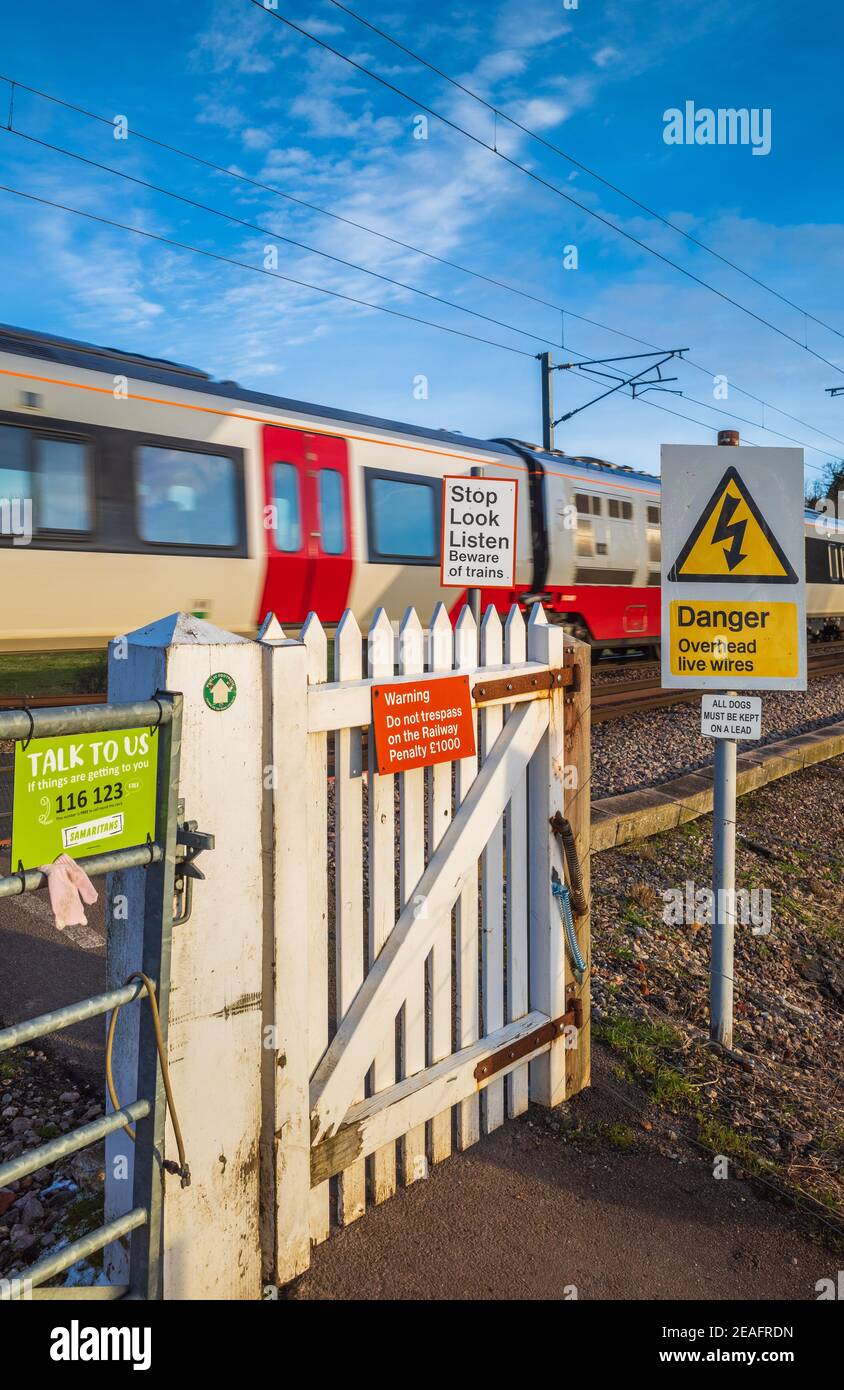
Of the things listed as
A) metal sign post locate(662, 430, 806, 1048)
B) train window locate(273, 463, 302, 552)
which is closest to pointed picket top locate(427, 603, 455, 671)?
metal sign post locate(662, 430, 806, 1048)

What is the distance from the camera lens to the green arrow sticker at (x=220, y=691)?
93.0 inches

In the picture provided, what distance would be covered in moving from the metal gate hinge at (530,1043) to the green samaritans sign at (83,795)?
1822mm

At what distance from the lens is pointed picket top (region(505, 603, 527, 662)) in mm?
3576

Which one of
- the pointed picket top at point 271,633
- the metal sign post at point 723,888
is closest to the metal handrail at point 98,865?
the pointed picket top at point 271,633

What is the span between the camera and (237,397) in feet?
32.7

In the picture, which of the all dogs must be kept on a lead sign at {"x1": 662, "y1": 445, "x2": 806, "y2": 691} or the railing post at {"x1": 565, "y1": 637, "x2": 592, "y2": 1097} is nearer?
the railing post at {"x1": 565, "y1": 637, "x2": 592, "y2": 1097}

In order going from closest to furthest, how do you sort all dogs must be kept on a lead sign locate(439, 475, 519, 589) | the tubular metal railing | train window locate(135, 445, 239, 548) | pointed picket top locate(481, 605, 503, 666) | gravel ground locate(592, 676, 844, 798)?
the tubular metal railing
pointed picket top locate(481, 605, 503, 666)
all dogs must be kept on a lead sign locate(439, 475, 519, 589)
gravel ground locate(592, 676, 844, 798)
train window locate(135, 445, 239, 548)

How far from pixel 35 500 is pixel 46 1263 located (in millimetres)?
7453

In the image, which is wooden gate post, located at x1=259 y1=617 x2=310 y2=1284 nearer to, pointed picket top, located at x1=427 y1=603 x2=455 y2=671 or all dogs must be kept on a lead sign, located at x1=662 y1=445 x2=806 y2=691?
pointed picket top, located at x1=427 y1=603 x2=455 y2=671

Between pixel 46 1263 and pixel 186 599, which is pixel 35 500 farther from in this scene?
pixel 46 1263

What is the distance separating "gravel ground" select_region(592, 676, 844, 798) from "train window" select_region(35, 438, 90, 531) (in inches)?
208

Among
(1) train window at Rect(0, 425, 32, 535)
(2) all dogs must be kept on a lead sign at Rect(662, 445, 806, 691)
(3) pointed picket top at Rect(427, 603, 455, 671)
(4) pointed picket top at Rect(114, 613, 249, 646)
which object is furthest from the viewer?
(1) train window at Rect(0, 425, 32, 535)

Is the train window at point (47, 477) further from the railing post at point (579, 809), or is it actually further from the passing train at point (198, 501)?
the railing post at point (579, 809)
